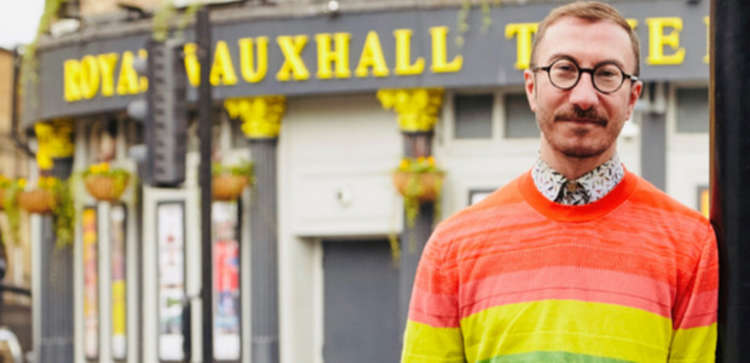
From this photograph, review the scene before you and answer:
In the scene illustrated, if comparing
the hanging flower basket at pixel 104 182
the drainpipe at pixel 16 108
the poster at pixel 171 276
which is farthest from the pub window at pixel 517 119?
the drainpipe at pixel 16 108

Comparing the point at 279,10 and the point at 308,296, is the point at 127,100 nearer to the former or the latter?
the point at 279,10

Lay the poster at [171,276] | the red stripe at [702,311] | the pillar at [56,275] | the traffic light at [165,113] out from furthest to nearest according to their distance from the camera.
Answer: the pillar at [56,275], the poster at [171,276], the traffic light at [165,113], the red stripe at [702,311]

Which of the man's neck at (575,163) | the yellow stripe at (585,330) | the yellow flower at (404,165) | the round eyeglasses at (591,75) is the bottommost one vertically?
the yellow stripe at (585,330)

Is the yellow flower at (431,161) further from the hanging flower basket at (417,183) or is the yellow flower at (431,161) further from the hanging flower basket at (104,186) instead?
the hanging flower basket at (104,186)

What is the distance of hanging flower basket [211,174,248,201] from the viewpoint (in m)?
13.4

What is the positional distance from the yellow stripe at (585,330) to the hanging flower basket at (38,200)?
14.3 metres

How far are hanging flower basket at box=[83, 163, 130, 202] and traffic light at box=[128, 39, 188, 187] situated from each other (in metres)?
5.38

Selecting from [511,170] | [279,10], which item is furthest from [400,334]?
[279,10]

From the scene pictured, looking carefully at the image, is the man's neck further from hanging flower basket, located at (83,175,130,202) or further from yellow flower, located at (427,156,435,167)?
hanging flower basket, located at (83,175,130,202)

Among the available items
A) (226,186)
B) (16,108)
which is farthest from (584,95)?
(16,108)

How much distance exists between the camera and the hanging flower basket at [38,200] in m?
15.5

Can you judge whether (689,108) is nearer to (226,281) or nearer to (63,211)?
(226,281)

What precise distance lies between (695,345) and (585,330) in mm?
194

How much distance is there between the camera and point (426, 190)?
41.4 feet
